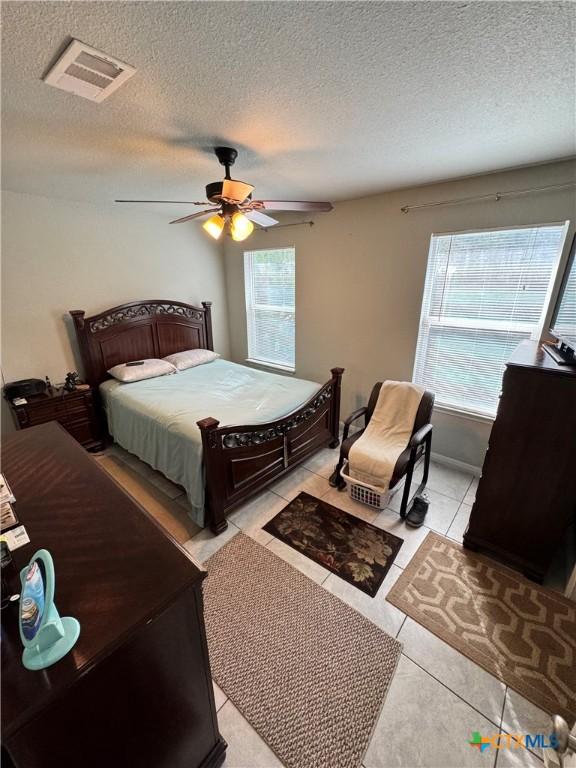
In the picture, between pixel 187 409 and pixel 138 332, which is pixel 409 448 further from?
pixel 138 332

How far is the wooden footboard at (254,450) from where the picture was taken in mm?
2098

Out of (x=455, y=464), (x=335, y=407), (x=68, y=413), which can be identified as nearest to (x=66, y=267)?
(x=68, y=413)

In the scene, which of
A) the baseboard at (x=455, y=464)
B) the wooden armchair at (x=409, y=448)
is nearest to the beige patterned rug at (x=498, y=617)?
the wooden armchair at (x=409, y=448)

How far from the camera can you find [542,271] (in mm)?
2268

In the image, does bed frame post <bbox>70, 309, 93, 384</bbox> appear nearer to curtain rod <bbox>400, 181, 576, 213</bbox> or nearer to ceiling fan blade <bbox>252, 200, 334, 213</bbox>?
ceiling fan blade <bbox>252, 200, 334, 213</bbox>

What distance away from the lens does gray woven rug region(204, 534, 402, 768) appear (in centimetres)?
126

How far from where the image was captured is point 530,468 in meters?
1.80

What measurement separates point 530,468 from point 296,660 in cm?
165

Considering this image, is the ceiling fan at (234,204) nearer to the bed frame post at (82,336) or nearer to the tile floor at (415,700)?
the bed frame post at (82,336)

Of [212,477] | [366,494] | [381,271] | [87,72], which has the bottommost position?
[366,494]

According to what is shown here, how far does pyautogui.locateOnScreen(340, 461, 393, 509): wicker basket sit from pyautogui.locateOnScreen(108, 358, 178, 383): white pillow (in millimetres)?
2255

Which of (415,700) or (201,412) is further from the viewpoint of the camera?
(201,412)

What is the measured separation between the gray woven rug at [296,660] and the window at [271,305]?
2713mm

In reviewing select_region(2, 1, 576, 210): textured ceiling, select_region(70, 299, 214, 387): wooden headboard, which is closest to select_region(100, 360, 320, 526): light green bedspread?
select_region(70, 299, 214, 387): wooden headboard
